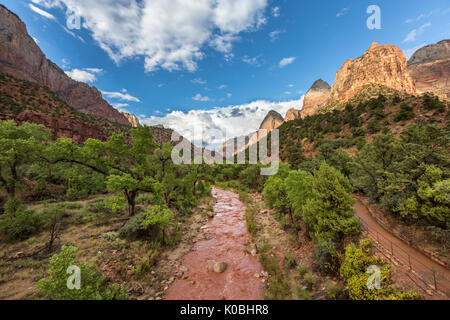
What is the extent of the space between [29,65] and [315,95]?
17787 centimetres

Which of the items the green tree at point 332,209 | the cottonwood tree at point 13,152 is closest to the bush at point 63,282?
the cottonwood tree at point 13,152

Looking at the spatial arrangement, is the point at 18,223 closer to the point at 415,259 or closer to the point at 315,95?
the point at 415,259

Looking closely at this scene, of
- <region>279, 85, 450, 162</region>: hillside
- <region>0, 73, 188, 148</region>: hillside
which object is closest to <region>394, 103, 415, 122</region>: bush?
<region>279, 85, 450, 162</region>: hillside

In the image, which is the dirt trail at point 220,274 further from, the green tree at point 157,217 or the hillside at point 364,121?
the hillside at point 364,121

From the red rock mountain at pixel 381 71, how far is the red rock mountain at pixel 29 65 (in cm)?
14562

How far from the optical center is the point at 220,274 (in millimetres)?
11281

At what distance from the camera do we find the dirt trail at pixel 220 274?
9453mm

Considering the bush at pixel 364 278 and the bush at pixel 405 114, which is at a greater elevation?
the bush at pixel 405 114

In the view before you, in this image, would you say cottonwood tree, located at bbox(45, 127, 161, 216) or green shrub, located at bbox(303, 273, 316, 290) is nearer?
green shrub, located at bbox(303, 273, 316, 290)

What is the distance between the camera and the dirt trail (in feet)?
31.0

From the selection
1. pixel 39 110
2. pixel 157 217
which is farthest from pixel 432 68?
pixel 39 110

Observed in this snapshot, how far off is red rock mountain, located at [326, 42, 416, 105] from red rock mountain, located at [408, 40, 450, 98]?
3353 centimetres

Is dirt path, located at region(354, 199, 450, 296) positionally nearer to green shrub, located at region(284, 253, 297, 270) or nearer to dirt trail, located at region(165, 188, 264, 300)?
green shrub, located at region(284, 253, 297, 270)
